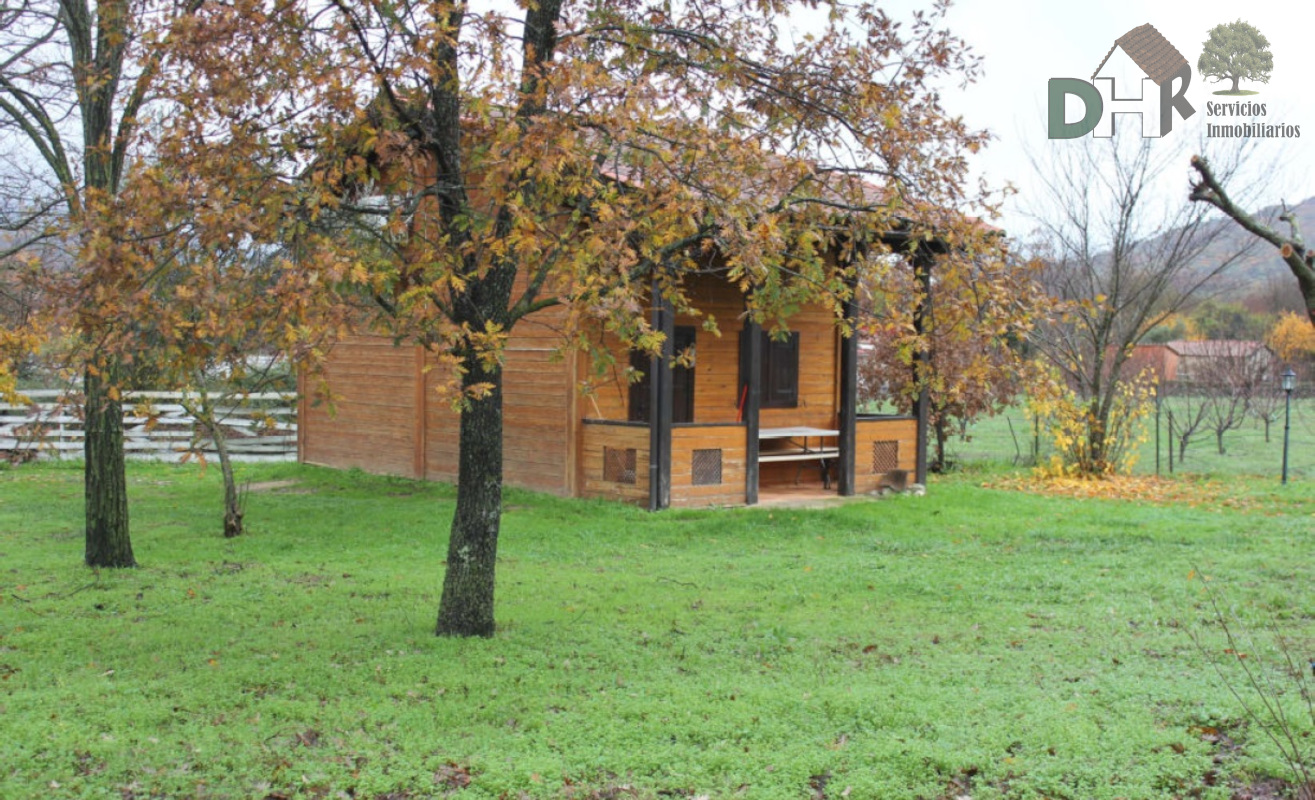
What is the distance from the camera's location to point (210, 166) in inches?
206

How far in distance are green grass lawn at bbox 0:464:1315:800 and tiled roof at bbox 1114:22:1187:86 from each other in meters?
7.45

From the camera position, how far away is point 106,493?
27.1ft

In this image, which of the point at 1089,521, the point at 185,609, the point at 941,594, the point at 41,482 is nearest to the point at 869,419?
the point at 1089,521

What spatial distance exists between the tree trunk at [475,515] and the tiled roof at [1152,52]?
11815mm

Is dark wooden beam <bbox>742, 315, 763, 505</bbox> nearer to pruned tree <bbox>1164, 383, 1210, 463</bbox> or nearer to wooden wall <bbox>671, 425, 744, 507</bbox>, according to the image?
wooden wall <bbox>671, 425, 744, 507</bbox>

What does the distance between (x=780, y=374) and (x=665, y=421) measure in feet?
11.7

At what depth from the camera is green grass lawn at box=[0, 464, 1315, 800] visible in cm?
426

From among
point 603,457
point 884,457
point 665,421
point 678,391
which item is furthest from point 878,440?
point 603,457

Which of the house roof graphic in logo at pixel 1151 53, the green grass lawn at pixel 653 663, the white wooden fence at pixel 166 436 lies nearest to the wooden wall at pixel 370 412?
the white wooden fence at pixel 166 436

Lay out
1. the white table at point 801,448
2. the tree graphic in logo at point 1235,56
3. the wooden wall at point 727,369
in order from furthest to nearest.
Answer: the tree graphic in logo at point 1235,56 < the white table at point 801,448 < the wooden wall at point 727,369

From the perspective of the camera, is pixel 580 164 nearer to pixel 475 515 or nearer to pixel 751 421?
pixel 475 515

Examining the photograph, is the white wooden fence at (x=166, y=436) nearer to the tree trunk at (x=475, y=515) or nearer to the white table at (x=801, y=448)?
the white table at (x=801, y=448)

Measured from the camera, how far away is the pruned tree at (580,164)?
4953 mm

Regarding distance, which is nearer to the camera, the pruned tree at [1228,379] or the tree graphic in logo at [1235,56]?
the tree graphic in logo at [1235,56]
